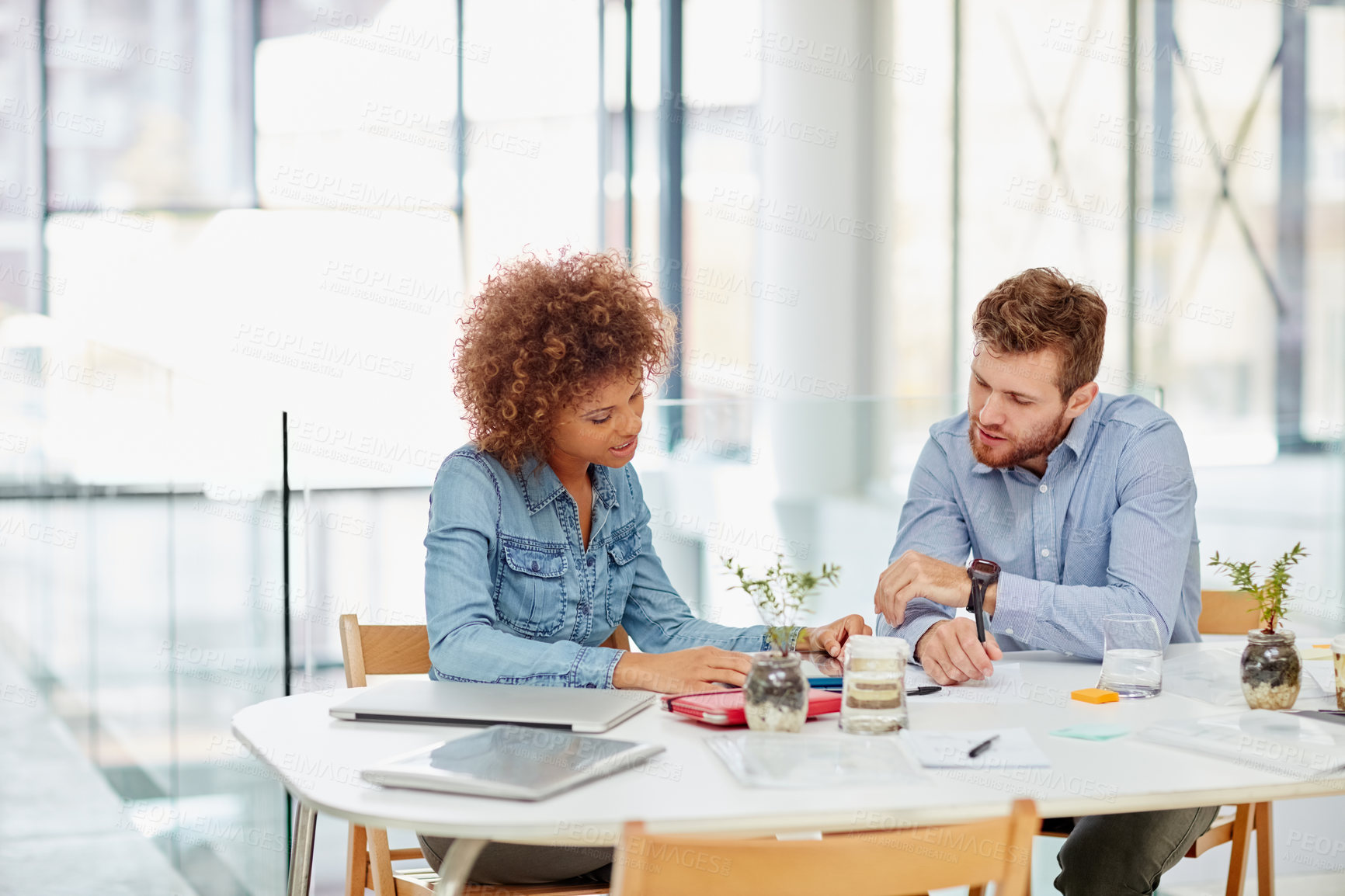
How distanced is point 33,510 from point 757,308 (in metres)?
3.20

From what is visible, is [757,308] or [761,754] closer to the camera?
[761,754]

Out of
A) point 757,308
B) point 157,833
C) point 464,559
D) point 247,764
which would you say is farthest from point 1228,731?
point 757,308

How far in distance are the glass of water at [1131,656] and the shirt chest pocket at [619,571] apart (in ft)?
2.25

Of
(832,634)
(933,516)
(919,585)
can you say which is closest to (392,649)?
(832,634)

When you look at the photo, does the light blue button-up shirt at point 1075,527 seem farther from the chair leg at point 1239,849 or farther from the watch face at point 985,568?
the chair leg at point 1239,849

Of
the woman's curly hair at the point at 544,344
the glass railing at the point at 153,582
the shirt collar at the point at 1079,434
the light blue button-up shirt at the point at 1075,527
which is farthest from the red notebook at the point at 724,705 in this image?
the glass railing at the point at 153,582

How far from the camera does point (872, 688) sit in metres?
1.46

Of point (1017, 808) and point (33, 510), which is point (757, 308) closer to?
point (33, 510)

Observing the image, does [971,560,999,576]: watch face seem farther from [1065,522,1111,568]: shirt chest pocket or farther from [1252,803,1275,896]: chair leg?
[1252,803,1275,896]: chair leg

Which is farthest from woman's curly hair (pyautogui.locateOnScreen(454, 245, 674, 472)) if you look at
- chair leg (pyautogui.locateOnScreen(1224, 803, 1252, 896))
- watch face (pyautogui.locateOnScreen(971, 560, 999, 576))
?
chair leg (pyautogui.locateOnScreen(1224, 803, 1252, 896))

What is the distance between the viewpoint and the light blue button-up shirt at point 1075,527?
6.08 feet

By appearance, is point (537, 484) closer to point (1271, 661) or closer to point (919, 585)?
point (919, 585)

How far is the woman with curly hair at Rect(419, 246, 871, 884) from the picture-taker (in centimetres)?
165

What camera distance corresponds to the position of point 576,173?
6684mm
